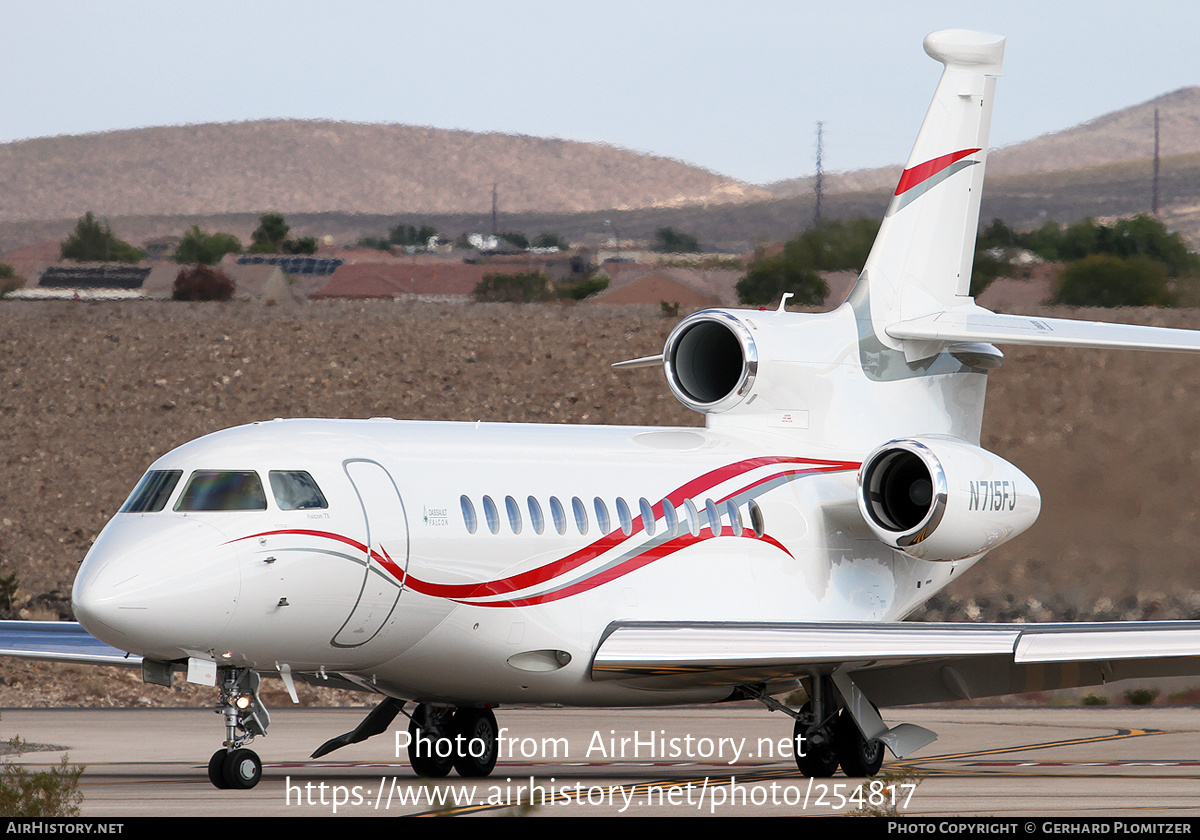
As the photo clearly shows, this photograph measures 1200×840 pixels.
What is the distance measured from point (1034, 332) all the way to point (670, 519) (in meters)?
4.76

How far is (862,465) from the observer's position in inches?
729

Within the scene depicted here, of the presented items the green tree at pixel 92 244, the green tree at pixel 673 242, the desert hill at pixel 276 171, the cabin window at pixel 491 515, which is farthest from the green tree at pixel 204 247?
the cabin window at pixel 491 515

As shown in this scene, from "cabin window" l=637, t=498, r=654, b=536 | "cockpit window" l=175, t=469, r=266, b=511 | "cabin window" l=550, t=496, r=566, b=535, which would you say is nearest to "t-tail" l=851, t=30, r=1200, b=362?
"cabin window" l=637, t=498, r=654, b=536

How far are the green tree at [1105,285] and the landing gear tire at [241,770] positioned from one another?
145 ft

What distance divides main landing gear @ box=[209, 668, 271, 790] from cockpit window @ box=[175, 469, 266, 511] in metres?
1.54

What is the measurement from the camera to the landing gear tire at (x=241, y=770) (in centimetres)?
1377

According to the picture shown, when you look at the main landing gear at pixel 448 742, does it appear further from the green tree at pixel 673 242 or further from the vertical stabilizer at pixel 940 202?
the green tree at pixel 673 242

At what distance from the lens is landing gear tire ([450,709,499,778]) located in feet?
57.7

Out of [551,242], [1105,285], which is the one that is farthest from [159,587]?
[551,242]

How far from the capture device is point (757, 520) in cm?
1811

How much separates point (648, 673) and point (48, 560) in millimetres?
28645

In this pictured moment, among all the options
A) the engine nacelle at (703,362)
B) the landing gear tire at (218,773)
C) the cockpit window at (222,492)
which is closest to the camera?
the landing gear tire at (218,773)

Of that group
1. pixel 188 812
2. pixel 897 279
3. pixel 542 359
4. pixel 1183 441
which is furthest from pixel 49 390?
pixel 188 812

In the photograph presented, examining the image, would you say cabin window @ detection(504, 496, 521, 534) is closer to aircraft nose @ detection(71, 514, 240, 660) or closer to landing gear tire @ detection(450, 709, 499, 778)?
landing gear tire @ detection(450, 709, 499, 778)
